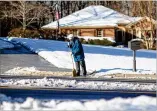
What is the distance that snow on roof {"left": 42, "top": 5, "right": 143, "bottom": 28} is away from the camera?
52119mm

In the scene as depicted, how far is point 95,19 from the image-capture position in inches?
2176

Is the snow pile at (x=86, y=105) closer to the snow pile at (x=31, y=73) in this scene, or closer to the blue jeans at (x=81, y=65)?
the blue jeans at (x=81, y=65)

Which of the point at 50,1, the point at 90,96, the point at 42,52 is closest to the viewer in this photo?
the point at 90,96

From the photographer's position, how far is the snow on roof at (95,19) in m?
52.1

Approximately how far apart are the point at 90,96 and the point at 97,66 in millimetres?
11256

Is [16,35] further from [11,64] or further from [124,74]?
[124,74]

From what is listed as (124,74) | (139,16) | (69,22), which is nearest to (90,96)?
(124,74)

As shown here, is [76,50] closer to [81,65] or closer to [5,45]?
[81,65]

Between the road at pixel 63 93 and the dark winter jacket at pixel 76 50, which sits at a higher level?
the dark winter jacket at pixel 76 50

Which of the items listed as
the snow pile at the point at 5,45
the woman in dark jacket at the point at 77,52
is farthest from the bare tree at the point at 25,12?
the woman in dark jacket at the point at 77,52

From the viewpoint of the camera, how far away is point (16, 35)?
141 feet

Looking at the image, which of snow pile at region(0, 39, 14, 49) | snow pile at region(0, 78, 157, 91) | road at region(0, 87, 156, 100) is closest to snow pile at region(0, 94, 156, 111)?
road at region(0, 87, 156, 100)

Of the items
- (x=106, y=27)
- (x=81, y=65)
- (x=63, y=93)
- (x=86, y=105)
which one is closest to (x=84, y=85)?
(x=63, y=93)

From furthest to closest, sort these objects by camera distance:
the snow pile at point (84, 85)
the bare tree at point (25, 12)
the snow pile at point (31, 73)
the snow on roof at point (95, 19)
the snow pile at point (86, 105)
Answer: the snow on roof at point (95, 19)
the bare tree at point (25, 12)
the snow pile at point (31, 73)
the snow pile at point (84, 85)
the snow pile at point (86, 105)
